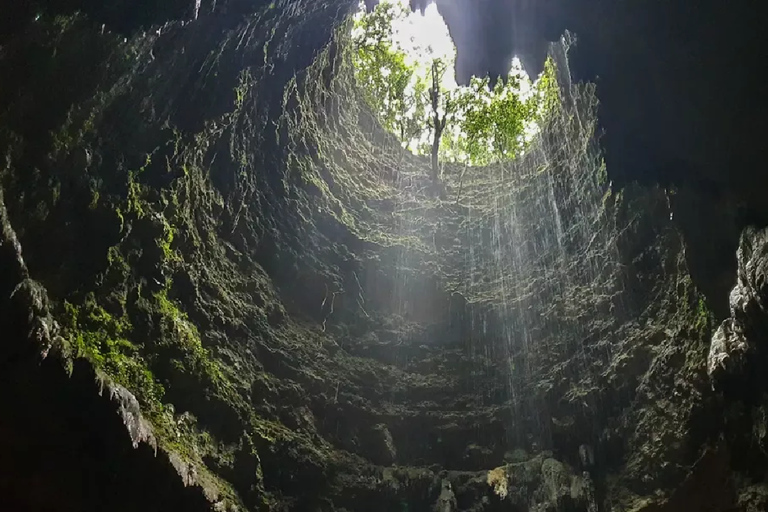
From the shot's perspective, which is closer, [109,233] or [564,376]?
[109,233]

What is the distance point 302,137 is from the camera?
1327 centimetres

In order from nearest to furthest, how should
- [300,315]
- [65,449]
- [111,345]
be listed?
[65,449], [111,345], [300,315]

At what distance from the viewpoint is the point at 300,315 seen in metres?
11.2

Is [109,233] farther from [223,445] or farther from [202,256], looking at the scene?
[223,445]

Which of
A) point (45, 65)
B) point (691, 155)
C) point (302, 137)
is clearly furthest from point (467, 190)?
point (45, 65)

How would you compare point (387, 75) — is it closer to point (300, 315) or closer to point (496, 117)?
point (496, 117)

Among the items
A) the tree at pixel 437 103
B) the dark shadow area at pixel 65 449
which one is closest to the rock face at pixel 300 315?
the dark shadow area at pixel 65 449

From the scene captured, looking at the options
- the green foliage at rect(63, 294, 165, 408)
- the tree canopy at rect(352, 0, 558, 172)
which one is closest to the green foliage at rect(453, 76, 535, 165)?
the tree canopy at rect(352, 0, 558, 172)

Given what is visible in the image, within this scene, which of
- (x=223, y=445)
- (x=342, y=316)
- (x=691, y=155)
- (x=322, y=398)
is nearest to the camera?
(x=691, y=155)

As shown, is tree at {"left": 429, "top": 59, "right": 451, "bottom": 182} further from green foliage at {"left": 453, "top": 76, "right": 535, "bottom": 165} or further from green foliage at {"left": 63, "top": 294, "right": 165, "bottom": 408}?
green foliage at {"left": 63, "top": 294, "right": 165, "bottom": 408}

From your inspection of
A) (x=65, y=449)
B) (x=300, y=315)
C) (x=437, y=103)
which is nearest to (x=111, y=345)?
(x=65, y=449)

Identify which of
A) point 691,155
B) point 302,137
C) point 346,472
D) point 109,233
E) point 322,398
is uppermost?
point 302,137

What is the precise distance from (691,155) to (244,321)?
697 centimetres

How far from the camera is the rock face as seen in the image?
19.2 ft
